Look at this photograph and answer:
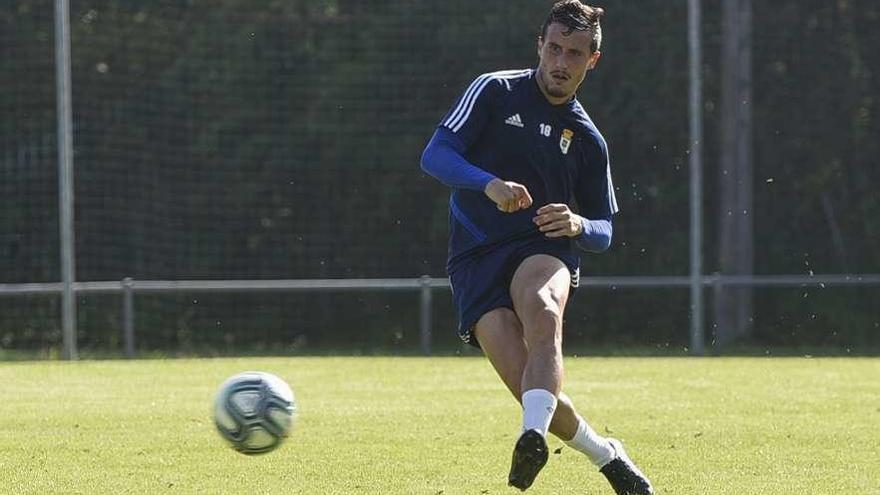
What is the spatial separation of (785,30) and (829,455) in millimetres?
10044

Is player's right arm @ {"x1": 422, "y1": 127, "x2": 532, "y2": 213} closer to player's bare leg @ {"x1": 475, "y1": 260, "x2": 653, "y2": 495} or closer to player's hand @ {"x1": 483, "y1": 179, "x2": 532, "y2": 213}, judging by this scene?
player's hand @ {"x1": 483, "y1": 179, "x2": 532, "y2": 213}

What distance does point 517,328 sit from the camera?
6195mm

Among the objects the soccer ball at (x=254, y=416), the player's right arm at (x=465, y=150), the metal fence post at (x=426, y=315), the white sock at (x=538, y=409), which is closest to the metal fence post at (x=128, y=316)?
the metal fence post at (x=426, y=315)

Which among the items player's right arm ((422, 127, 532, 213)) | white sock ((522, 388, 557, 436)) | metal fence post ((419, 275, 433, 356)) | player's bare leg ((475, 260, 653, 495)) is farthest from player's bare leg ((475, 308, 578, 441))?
metal fence post ((419, 275, 433, 356))

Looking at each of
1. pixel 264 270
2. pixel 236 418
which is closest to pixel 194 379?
pixel 264 270

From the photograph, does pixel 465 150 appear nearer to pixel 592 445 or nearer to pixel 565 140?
pixel 565 140

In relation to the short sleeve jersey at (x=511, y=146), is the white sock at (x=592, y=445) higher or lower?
lower

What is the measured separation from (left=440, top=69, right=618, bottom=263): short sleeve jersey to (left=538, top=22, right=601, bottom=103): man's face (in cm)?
12

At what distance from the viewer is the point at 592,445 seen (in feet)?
20.7

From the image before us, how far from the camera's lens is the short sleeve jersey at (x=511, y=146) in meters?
6.37

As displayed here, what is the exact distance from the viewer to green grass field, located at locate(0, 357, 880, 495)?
6.89m

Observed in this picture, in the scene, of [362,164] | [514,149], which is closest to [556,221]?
[514,149]

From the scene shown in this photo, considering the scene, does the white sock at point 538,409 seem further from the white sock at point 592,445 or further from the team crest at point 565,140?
the team crest at point 565,140

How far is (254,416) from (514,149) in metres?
1.40
